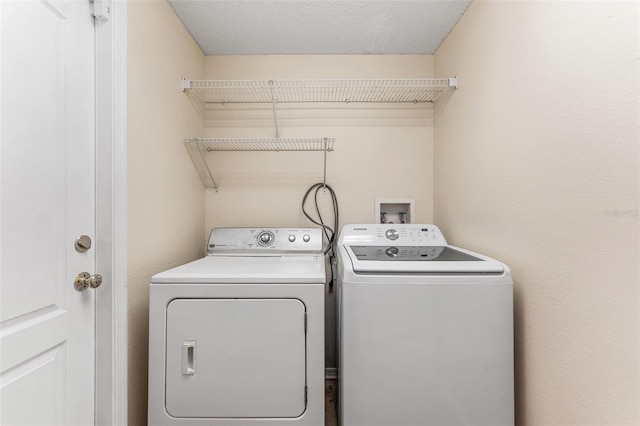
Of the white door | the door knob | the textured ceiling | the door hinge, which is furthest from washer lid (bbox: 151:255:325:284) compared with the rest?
the textured ceiling

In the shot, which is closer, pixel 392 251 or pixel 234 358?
pixel 234 358

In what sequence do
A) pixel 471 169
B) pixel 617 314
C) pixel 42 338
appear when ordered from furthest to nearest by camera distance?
pixel 471 169 < pixel 42 338 < pixel 617 314

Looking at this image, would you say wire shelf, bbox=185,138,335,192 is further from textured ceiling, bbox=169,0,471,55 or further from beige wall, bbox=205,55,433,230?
textured ceiling, bbox=169,0,471,55

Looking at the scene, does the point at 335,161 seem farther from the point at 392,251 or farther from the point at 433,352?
the point at 433,352

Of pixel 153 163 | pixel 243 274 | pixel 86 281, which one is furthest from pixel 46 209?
pixel 243 274

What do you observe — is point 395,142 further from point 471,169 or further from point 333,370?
point 333,370

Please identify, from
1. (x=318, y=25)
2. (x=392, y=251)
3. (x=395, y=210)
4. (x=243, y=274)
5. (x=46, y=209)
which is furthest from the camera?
(x=395, y=210)

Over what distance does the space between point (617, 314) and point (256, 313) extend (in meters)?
1.19

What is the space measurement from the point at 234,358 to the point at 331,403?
96 centimetres

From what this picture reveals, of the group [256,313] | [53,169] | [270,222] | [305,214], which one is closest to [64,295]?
A: [53,169]

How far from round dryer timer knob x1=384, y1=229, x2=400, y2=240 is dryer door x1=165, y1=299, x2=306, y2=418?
32.9 inches

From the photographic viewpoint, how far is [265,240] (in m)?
1.82

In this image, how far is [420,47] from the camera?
1950 millimetres

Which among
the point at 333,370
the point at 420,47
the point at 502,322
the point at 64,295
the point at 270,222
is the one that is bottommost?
the point at 333,370
